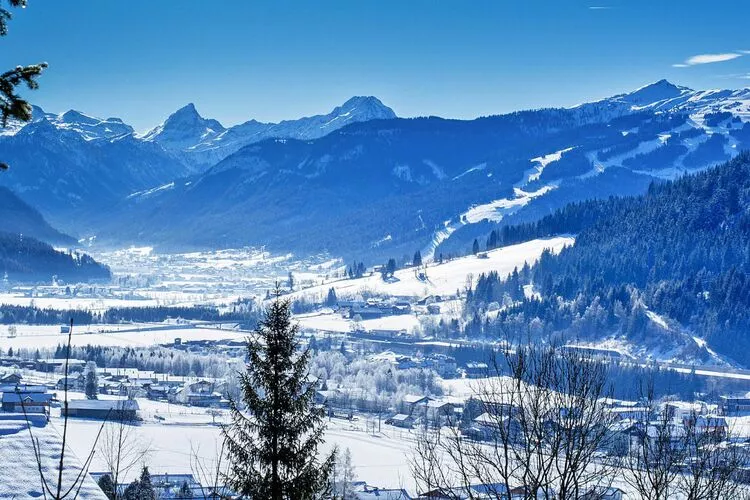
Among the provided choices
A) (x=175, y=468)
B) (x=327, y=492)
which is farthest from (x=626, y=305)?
(x=327, y=492)

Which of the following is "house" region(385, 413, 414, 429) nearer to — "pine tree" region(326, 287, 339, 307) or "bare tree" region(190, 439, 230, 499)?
"bare tree" region(190, 439, 230, 499)

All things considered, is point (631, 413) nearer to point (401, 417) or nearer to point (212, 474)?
point (401, 417)

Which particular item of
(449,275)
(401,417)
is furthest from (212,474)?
(449,275)

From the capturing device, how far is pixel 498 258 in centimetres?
18950

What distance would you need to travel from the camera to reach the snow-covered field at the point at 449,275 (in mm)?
177750

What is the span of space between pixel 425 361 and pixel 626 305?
3442 centimetres

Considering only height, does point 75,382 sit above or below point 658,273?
below

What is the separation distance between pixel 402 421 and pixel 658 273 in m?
81.5

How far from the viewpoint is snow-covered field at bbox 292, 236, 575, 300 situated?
178m

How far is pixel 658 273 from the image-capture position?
6053 inches

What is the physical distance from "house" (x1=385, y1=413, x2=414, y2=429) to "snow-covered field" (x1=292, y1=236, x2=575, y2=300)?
86.9 metres

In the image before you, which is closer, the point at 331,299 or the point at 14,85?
the point at 14,85

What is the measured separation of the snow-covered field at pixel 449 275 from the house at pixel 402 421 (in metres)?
86.9

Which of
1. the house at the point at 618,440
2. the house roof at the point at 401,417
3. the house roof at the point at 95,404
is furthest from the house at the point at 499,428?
the house roof at the point at 95,404
